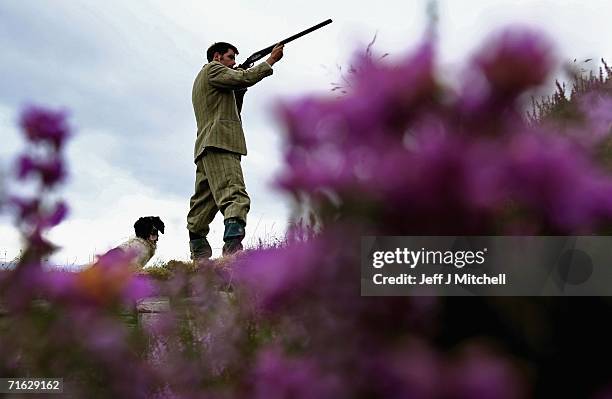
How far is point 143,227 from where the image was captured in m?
6.66

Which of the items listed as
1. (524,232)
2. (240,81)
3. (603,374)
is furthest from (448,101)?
(240,81)

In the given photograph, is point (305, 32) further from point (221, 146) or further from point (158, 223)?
point (158, 223)

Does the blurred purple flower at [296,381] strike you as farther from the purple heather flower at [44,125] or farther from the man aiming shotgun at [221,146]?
the man aiming shotgun at [221,146]

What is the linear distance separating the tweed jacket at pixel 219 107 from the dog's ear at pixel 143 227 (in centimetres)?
87

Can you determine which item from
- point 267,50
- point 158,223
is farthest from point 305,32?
point 158,223

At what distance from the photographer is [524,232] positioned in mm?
972

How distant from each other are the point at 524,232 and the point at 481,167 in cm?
29

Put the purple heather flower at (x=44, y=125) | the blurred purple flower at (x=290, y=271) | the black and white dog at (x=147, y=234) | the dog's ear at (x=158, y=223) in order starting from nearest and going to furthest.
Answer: the blurred purple flower at (x=290, y=271)
the purple heather flower at (x=44, y=125)
the black and white dog at (x=147, y=234)
the dog's ear at (x=158, y=223)

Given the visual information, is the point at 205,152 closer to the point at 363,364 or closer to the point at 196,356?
the point at 196,356

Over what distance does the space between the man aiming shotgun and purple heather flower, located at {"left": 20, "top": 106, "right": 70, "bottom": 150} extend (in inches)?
175

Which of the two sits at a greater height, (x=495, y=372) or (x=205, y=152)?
(x=205, y=152)

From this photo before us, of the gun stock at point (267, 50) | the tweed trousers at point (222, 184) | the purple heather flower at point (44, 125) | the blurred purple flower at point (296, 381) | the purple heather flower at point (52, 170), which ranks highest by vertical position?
the gun stock at point (267, 50)

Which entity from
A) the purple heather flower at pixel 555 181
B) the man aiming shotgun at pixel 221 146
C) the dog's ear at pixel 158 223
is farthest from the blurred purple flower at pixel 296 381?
the dog's ear at pixel 158 223

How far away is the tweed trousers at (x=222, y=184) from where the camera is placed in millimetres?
6056
